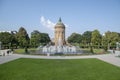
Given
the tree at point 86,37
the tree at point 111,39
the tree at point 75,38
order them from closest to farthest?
the tree at point 111,39 → the tree at point 86,37 → the tree at point 75,38

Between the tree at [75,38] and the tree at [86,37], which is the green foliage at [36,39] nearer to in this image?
the tree at [75,38]

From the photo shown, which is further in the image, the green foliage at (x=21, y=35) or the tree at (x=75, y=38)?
the tree at (x=75, y=38)

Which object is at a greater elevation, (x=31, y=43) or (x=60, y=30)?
(x=60, y=30)

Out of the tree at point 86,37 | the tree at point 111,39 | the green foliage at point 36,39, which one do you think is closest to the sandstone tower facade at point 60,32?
the green foliage at point 36,39

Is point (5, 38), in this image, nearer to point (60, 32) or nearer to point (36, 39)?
point (36, 39)

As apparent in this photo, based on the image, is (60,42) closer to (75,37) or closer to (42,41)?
(42,41)

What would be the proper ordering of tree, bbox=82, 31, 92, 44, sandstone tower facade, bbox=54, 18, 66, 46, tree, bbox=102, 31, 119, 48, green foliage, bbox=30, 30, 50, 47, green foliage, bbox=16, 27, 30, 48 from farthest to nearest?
tree, bbox=82, 31, 92, 44 → green foliage, bbox=30, 30, 50, 47 → green foliage, bbox=16, 27, 30, 48 → tree, bbox=102, 31, 119, 48 → sandstone tower facade, bbox=54, 18, 66, 46

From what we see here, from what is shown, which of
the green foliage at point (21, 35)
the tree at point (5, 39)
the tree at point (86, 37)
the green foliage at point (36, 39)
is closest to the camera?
the tree at point (5, 39)

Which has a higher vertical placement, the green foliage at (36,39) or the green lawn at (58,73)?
the green foliage at (36,39)

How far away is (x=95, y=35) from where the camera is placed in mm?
63938

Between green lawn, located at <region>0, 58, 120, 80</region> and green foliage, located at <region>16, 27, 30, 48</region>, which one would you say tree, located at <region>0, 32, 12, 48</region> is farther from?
green lawn, located at <region>0, 58, 120, 80</region>

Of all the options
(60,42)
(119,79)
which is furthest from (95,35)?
(119,79)

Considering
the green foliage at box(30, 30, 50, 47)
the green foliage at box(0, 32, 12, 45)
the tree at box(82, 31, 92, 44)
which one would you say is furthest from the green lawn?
the tree at box(82, 31, 92, 44)

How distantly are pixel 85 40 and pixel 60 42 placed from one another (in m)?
28.9
